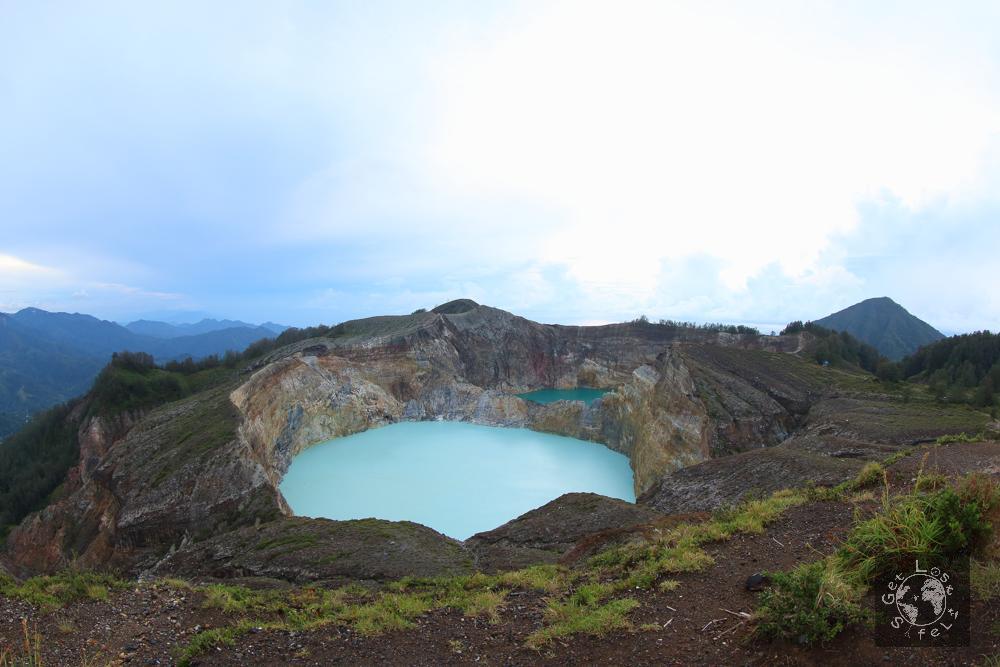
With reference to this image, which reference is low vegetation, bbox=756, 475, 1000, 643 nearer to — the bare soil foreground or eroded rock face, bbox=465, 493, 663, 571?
the bare soil foreground

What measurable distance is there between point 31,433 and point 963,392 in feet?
227

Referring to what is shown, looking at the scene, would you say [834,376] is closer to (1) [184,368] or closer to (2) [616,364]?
(2) [616,364]

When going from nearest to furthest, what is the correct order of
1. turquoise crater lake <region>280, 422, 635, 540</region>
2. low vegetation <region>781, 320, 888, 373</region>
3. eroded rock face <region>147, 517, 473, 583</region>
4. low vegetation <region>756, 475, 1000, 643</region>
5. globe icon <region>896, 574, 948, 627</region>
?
globe icon <region>896, 574, 948, 627</region> < low vegetation <region>756, 475, 1000, 643</region> < eroded rock face <region>147, 517, 473, 583</region> < turquoise crater lake <region>280, 422, 635, 540</region> < low vegetation <region>781, 320, 888, 373</region>

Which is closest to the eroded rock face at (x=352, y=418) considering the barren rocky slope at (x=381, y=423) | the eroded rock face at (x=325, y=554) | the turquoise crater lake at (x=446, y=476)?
the barren rocky slope at (x=381, y=423)

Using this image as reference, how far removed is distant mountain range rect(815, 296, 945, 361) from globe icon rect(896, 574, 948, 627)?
104404 mm

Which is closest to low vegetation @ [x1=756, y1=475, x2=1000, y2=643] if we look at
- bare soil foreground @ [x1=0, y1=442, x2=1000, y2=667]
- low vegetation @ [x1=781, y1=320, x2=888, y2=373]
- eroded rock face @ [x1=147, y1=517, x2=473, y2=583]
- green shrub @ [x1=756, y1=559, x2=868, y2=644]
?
green shrub @ [x1=756, y1=559, x2=868, y2=644]

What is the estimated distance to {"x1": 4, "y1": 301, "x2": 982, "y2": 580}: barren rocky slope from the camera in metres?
15.1

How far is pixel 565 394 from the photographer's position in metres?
58.6

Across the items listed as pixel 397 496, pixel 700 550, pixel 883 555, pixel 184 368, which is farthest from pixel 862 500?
pixel 184 368

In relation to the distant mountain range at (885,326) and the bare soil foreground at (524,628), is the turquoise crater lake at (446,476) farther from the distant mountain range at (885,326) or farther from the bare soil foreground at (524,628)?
the distant mountain range at (885,326)

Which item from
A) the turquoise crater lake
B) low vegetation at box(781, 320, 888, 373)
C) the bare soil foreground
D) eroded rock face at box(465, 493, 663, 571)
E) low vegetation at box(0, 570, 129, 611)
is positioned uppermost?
low vegetation at box(781, 320, 888, 373)

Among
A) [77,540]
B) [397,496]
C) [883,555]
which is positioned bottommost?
[77,540]

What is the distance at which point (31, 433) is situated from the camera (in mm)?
41469

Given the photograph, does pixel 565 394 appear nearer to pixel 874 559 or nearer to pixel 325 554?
pixel 325 554
